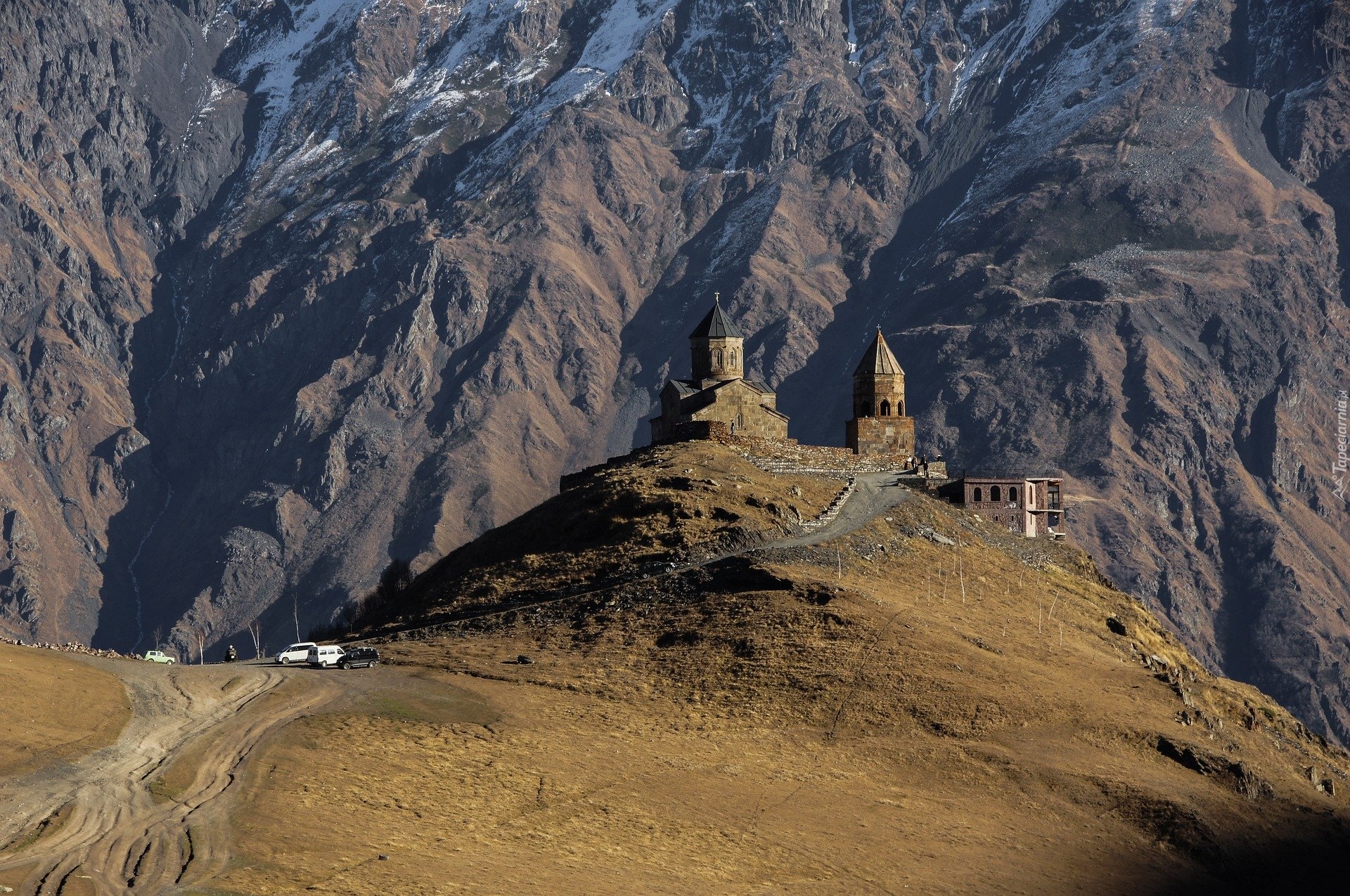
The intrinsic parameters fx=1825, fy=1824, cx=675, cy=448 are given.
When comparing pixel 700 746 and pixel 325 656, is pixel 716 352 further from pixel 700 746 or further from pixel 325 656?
pixel 700 746

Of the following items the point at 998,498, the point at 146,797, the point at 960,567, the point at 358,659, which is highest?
the point at 998,498

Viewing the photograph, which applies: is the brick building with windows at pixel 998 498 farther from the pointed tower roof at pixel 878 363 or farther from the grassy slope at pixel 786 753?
the pointed tower roof at pixel 878 363

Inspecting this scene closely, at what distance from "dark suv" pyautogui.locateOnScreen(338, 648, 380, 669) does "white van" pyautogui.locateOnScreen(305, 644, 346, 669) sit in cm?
26

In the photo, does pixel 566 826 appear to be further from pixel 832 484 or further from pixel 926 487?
pixel 926 487

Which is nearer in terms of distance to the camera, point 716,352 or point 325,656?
point 325,656

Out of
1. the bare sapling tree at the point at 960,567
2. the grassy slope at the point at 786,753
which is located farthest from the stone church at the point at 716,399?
the grassy slope at the point at 786,753

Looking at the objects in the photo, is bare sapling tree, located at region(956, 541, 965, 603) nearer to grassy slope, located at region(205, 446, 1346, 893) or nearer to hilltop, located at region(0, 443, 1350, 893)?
grassy slope, located at region(205, 446, 1346, 893)

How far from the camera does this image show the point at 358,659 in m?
78.9

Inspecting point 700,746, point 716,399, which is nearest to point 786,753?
point 700,746

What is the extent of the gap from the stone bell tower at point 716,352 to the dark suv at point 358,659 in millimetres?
60281

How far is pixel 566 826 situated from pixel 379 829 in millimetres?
6542

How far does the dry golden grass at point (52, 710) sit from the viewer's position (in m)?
61.2

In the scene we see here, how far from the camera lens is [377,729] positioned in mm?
67375

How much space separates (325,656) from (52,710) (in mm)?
15523
